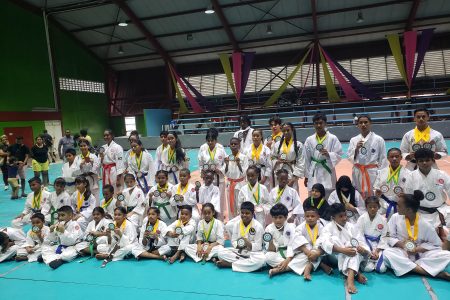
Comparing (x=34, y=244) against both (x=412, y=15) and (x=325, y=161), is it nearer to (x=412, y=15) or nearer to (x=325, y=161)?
(x=325, y=161)

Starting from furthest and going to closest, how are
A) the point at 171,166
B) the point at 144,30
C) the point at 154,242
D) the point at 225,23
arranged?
the point at 144,30 → the point at 225,23 → the point at 171,166 → the point at 154,242

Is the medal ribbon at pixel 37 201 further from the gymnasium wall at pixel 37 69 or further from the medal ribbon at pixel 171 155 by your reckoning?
the gymnasium wall at pixel 37 69

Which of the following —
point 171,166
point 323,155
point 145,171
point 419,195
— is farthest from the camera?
point 145,171

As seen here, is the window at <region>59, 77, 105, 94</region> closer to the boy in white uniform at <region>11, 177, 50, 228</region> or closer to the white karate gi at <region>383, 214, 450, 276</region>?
the boy in white uniform at <region>11, 177, 50, 228</region>

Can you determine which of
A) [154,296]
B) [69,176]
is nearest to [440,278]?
[154,296]

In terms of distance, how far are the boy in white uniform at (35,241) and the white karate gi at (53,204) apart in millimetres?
426

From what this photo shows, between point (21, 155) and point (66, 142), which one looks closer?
point (21, 155)

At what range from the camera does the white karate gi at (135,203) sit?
502 centimetres

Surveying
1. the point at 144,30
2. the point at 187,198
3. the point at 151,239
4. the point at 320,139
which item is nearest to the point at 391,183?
the point at 320,139

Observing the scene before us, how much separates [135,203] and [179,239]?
3.65 ft

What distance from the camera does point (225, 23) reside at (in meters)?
16.6

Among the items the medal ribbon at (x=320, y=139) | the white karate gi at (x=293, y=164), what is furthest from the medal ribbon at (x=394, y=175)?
the white karate gi at (x=293, y=164)

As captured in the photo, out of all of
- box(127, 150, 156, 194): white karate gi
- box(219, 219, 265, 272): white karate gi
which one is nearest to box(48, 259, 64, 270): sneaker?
box(127, 150, 156, 194): white karate gi

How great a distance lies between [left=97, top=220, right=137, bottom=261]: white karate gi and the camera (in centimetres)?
436
